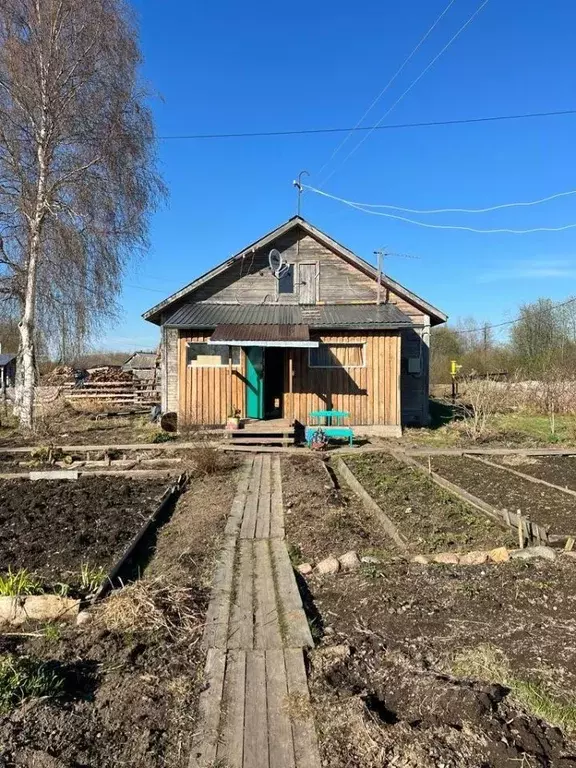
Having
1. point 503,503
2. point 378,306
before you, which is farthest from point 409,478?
point 378,306

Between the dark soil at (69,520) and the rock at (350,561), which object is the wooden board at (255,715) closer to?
the rock at (350,561)

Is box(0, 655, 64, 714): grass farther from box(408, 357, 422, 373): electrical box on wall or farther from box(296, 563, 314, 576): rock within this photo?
box(408, 357, 422, 373): electrical box on wall

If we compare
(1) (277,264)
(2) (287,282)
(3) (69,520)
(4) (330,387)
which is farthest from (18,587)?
(2) (287,282)

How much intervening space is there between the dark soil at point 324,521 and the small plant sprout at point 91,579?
181cm

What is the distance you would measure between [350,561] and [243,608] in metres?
1.28

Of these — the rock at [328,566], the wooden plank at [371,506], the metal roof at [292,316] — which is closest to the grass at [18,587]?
the rock at [328,566]

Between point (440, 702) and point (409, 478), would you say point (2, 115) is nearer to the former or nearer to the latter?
point (409, 478)

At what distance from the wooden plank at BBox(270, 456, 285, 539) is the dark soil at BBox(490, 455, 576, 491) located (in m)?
4.31

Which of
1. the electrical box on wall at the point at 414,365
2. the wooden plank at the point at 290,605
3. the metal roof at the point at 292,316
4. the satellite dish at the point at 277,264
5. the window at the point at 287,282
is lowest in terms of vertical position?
the wooden plank at the point at 290,605

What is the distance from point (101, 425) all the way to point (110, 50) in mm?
11358

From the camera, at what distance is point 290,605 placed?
4145mm

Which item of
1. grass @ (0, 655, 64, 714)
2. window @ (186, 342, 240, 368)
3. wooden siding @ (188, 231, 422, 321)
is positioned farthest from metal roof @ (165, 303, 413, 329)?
grass @ (0, 655, 64, 714)

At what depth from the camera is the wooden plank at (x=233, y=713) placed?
2551mm

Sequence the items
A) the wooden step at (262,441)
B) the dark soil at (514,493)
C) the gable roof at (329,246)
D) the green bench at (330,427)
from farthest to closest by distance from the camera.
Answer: the gable roof at (329,246) < the green bench at (330,427) < the wooden step at (262,441) < the dark soil at (514,493)
